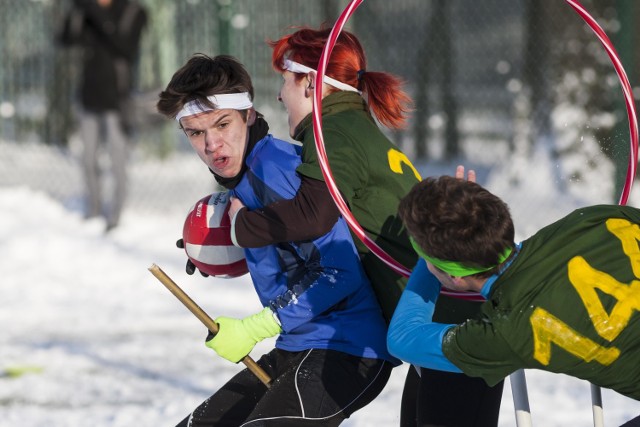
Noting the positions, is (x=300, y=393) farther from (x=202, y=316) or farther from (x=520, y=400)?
(x=520, y=400)

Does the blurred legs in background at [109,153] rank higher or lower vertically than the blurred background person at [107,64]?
lower

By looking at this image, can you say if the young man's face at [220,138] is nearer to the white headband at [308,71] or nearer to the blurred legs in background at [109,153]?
the white headband at [308,71]

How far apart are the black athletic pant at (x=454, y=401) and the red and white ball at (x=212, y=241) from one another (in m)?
0.82

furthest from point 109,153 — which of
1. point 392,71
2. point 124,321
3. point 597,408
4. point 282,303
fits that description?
point 597,408

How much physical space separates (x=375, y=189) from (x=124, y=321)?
14.6 feet

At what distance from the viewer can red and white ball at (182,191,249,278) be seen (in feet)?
12.1

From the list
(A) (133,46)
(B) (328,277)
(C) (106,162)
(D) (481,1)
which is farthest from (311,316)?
(C) (106,162)

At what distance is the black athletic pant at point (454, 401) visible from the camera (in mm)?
3268

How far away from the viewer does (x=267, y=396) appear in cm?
323

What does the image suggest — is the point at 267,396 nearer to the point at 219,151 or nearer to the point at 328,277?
the point at 328,277

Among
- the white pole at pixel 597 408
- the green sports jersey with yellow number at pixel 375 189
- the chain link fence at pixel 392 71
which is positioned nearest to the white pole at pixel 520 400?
the white pole at pixel 597 408

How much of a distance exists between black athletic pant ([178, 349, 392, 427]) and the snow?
188cm

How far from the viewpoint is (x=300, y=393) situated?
3.20m

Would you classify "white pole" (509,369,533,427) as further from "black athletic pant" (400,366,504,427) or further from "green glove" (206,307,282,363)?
"green glove" (206,307,282,363)
